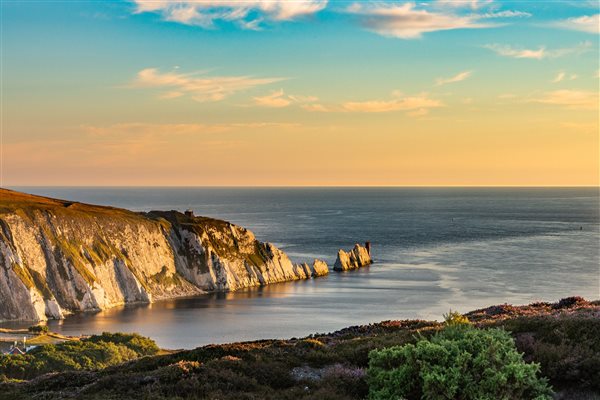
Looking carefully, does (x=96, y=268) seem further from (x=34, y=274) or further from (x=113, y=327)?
(x=113, y=327)

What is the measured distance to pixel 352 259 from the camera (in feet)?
534

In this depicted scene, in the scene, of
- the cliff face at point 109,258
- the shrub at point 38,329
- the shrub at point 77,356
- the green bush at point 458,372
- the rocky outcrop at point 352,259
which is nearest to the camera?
the green bush at point 458,372

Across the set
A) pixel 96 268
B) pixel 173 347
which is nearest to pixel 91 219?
pixel 96 268

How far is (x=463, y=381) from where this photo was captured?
17.5 m

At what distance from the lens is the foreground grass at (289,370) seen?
19.9m

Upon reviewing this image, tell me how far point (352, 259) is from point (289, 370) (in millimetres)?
141331

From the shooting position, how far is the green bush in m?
17.3

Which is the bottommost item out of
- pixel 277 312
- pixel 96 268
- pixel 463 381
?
pixel 277 312

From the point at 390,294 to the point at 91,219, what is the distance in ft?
188

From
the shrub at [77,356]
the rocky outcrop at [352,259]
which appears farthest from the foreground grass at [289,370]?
the rocky outcrop at [352,259]

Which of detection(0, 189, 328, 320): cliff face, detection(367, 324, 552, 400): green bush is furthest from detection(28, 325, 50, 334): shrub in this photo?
detection(367, 324, 552, 400): green bush

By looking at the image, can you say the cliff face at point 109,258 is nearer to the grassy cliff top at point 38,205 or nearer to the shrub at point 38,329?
the grassy cliff top at point 38,205

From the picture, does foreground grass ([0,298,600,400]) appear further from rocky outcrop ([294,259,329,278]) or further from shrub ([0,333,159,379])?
rocky outcrop ([294,259,329,278])

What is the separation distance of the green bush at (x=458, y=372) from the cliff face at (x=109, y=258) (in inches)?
3312
